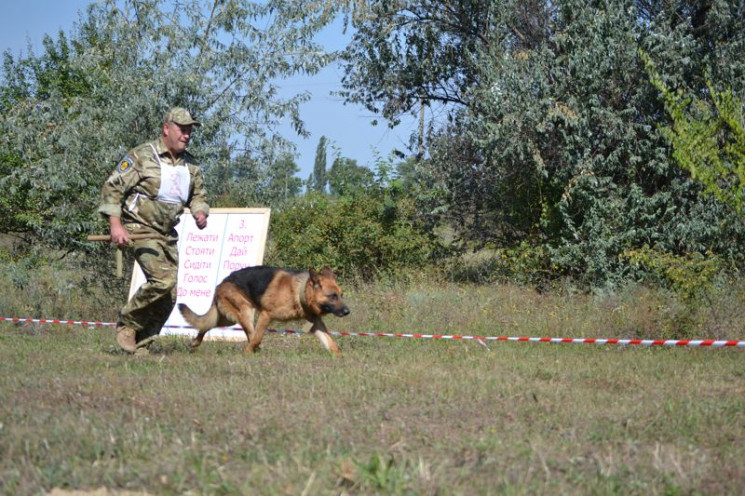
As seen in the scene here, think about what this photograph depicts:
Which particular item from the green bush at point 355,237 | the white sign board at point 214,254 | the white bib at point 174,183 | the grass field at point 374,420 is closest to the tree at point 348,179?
the green bush at point 355,237

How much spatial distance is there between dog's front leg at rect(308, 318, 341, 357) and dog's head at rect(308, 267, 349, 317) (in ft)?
0.58

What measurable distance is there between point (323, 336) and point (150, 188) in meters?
2.18

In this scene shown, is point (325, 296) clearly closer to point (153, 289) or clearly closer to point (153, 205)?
point (153, 289)

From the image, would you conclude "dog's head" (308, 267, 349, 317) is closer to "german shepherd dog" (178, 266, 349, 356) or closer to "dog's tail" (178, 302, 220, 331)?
"german shepherd dog" (178, 266, 349, 356)

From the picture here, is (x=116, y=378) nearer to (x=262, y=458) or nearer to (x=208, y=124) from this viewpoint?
(x=262, y=458)

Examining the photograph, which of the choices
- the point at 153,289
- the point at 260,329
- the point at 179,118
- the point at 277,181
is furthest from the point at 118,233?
the point at 277,181

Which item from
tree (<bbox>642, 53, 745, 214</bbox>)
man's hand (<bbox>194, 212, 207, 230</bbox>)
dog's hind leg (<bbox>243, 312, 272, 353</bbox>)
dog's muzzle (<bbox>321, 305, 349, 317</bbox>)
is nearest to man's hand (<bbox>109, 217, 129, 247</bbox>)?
man's hand (<bbox>194, 212, 207, 230</bbox>)

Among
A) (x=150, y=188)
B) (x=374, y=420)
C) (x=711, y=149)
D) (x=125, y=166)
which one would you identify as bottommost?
(x=374, y=420)

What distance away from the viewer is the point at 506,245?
1647 cm

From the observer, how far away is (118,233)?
7.21m

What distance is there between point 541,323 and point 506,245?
19.1 feet

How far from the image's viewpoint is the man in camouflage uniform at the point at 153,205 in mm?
7609

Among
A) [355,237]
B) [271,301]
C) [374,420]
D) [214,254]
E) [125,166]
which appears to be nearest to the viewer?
[374,420]

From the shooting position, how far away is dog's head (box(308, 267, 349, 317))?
8102mm
